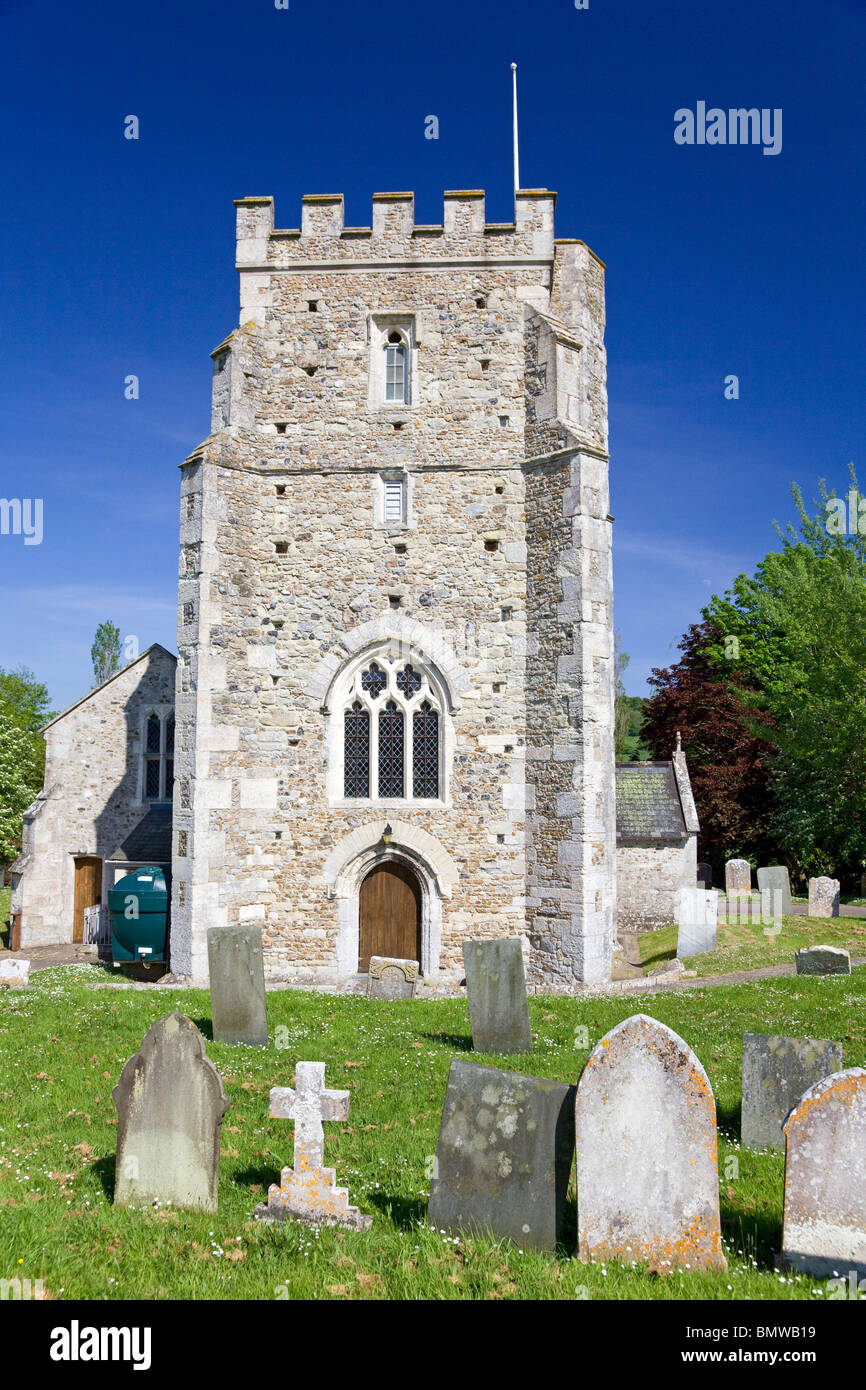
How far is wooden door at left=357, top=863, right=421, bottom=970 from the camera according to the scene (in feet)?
50.1

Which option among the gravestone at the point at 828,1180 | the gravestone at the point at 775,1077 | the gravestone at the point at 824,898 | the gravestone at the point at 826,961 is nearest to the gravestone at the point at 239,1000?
the gravestone at the point at 775,1077

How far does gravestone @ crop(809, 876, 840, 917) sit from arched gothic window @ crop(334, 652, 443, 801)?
10.9 meters

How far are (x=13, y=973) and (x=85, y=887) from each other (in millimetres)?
6896

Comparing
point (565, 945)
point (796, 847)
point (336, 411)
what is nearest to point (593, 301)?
point (336, 411)

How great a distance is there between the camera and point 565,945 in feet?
46.1

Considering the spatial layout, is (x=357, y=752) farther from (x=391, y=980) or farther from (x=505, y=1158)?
(x=505, y=1158)

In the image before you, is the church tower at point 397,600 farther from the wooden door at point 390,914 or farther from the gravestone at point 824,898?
the gravestone at point 824,898

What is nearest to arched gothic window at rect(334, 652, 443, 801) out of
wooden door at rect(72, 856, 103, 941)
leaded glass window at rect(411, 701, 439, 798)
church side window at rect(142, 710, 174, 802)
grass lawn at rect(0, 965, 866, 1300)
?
leaded glass window at rect(411, 701, 439, 798)

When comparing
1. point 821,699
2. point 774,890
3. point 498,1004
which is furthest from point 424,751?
point 821,699

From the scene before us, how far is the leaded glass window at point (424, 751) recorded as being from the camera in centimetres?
1545

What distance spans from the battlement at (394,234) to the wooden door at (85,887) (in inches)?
509

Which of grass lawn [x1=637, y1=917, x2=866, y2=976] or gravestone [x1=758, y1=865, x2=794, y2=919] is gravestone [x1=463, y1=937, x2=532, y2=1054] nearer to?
grass lawn [x1=637, y1=917, x2=866, y2=976]
